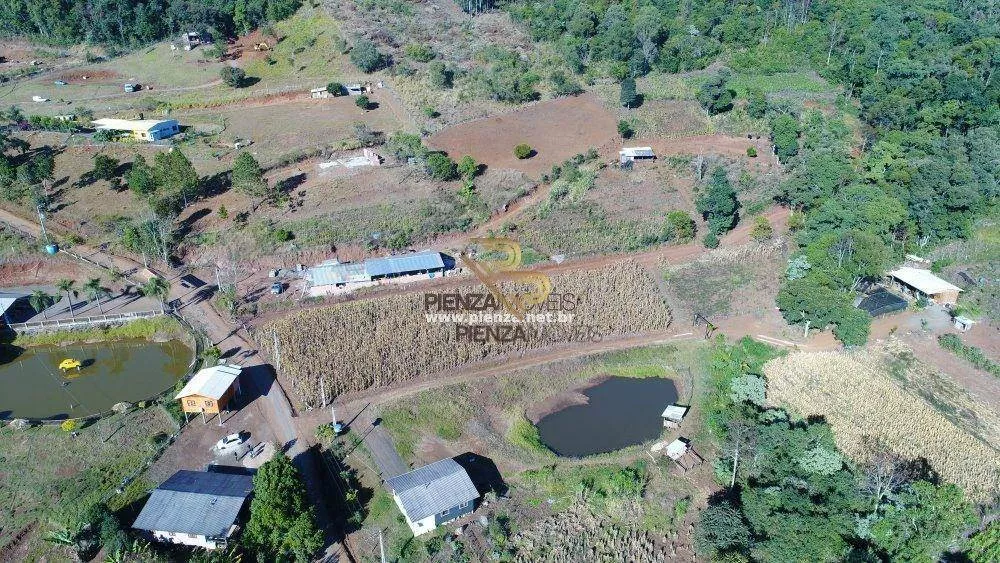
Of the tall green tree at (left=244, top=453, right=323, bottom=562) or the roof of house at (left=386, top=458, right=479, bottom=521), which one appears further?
the roof of house at (left=386, top=458, right=479, bottom=521)

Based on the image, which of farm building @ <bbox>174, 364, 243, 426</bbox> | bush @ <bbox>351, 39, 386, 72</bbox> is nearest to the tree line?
farm building @ <bbox>174, 364, 243, 426</bbox>

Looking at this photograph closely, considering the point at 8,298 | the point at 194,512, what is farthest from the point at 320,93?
the point at 194,512

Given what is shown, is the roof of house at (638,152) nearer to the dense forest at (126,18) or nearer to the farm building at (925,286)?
the farm building at (925,286)

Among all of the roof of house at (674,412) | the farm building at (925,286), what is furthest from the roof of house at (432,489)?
the farm building at (925,286)

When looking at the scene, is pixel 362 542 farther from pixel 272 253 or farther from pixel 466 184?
pixel 466 184

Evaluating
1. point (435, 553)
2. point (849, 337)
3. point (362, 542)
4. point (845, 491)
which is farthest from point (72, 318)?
point (849, 337)

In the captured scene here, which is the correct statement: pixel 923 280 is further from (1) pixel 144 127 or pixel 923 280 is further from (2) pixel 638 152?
(1) pixel 144 127

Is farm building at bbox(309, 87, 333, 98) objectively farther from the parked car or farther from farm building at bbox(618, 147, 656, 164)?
the parked car
